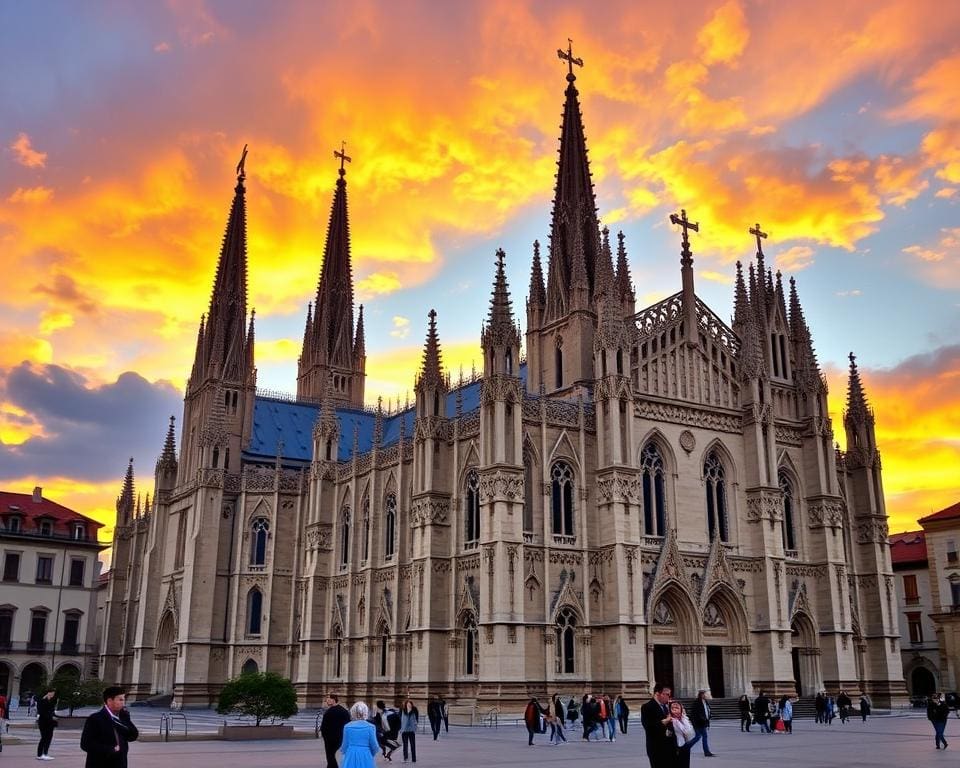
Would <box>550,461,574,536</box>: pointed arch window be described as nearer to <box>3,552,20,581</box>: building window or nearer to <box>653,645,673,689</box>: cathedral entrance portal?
<box>653,645,673,689</box>: cathedral entrance portal

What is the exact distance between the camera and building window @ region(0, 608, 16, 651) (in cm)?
8431

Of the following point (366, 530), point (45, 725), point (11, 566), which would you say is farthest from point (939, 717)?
point (11, 566)

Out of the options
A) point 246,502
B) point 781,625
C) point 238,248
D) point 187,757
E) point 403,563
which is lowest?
point 187,757

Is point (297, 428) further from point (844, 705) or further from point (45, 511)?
point (844, 705)

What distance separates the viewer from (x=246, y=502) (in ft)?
226

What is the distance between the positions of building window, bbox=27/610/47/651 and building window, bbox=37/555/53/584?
2.71 m

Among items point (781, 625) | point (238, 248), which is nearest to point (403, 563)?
point (781, 625)

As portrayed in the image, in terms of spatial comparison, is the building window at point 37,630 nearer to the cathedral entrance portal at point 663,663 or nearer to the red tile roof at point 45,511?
the red tile roof at point 45,511

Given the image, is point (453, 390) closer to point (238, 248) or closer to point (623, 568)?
point (238, 248)

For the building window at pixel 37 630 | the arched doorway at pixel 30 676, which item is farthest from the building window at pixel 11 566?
the arched doorway at pixel 30 676

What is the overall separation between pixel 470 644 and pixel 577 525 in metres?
7.73

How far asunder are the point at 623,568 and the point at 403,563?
44.3ft

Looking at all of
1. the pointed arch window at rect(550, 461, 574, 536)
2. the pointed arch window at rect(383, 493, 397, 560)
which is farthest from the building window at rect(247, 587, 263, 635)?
the pointed arch window at rect(550, 461, 574, 536)

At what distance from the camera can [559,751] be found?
29.3 m
